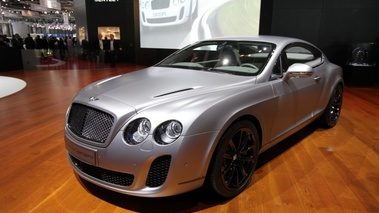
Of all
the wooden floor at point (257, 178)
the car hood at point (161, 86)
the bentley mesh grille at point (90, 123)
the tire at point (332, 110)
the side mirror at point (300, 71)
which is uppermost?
the side mirror at point (300, 71)

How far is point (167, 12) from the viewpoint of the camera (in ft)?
32.7

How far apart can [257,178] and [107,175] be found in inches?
48.8

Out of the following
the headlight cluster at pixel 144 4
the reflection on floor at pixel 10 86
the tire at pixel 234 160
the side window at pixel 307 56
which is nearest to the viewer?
the tire at pixel 234 160

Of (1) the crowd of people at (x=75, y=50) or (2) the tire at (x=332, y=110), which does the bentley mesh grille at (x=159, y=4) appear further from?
(2) the tire at (x=332, y=110)

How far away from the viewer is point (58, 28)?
126 ft

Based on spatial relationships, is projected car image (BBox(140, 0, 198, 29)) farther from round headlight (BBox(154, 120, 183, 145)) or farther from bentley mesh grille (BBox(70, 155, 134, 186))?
round headlight (BBox(154, 120, 183, 145))

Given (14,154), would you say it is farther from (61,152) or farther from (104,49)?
(104,49)

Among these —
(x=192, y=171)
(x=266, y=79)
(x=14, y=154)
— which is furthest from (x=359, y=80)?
(x=14, y=154)

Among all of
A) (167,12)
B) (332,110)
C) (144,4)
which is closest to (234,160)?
(332,110)

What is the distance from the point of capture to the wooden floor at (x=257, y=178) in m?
2.00

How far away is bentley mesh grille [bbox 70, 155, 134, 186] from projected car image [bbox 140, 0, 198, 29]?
26.9 ft

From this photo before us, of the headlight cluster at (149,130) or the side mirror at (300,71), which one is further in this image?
the side mirror at (300,71)

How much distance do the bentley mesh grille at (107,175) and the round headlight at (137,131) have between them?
229mm

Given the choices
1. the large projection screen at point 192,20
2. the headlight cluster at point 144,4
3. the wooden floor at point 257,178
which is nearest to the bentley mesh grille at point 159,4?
the large projection screen at point 192,20
